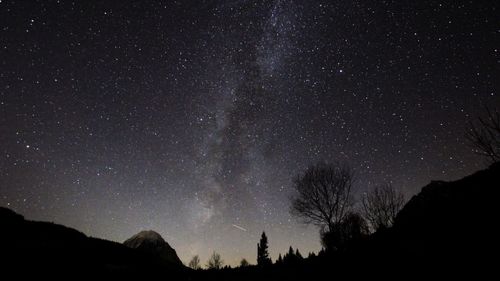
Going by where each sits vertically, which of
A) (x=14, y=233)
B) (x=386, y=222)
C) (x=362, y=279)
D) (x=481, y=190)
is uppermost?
(x=386, y=222)

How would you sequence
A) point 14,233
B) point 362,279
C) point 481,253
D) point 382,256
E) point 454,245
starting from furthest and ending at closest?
point 14,233 < point 382,256 < point 362,279 < point 454,245 < point 481,253

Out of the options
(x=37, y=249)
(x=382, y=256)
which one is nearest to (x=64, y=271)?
(x=37, y=249)

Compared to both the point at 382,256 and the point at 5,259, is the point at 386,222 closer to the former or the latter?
the point at 382,256

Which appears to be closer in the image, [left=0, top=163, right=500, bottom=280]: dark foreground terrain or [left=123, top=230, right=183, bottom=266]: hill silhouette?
[left=0, top=163, right=500, bottom=280]: dark foreground terrain

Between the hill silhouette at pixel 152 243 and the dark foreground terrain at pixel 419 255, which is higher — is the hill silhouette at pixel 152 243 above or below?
above

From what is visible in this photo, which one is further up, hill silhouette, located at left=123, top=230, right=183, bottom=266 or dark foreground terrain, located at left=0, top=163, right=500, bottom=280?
hill silhouette, located at left=123, top=230, right=183, bottom=266

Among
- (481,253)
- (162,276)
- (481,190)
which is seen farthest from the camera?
(162,276)

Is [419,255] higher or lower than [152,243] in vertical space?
lower

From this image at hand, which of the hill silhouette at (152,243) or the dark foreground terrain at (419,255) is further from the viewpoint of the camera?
the hill silhouette at (152,243)

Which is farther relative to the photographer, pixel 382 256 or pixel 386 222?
pixel 386 222

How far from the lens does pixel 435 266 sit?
6363mm

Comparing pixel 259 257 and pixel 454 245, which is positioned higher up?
pixel 259 257

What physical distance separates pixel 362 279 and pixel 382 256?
162 cm

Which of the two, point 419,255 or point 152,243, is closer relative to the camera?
point 419,255
